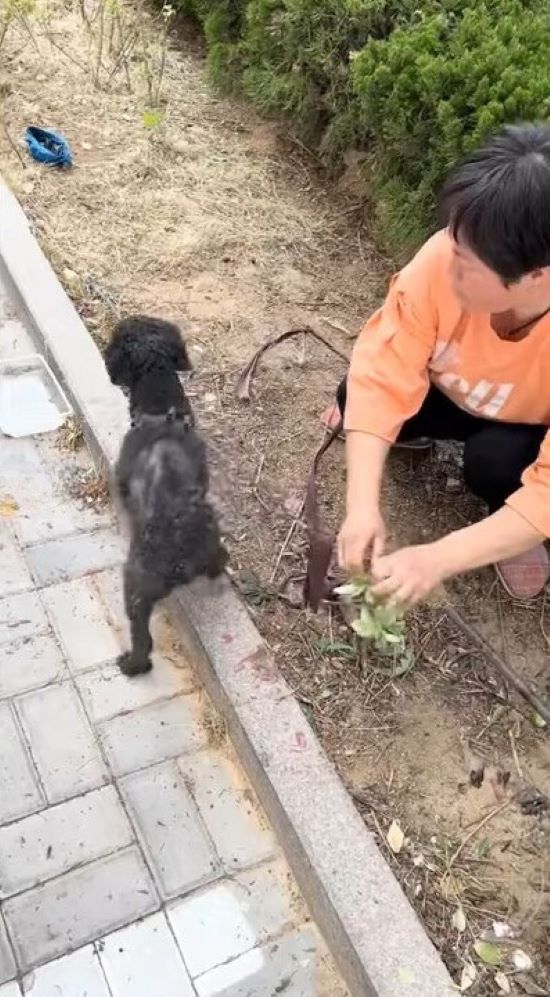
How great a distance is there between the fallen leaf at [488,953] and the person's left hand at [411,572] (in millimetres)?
960

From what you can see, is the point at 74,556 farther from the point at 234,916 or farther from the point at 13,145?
the point at 13,145

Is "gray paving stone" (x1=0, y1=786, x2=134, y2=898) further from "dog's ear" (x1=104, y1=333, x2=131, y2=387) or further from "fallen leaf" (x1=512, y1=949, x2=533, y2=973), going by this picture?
"dog's ear" (x1=104, y1=333, x2=131, y2=387)

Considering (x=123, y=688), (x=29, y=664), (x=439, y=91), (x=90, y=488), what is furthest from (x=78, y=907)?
(x=439, y=91)

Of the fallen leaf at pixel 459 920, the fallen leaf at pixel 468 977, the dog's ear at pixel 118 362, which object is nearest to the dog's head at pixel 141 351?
the dog's ear at pixel 118 362

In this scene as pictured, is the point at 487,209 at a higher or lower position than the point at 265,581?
higher

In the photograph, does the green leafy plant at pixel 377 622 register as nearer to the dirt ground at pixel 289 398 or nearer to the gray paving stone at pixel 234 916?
the dirt ground at pixel 289 398

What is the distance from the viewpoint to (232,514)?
345cm

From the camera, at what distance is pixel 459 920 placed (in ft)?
8.06

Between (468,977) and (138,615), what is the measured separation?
1.40 metres

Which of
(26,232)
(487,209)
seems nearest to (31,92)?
(26,232)

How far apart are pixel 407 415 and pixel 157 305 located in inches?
78.2

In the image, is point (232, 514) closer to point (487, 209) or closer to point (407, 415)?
point (407, 415)

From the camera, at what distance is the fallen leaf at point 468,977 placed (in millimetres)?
2346

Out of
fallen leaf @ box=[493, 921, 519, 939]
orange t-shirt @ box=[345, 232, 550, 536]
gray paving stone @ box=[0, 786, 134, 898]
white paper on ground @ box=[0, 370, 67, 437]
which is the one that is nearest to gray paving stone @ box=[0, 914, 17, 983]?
gray paving stone @ box=[0, 786, 134, 898]
